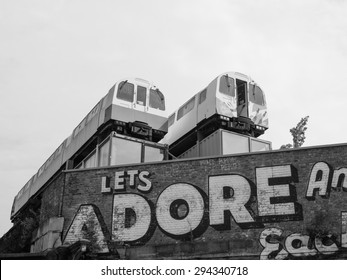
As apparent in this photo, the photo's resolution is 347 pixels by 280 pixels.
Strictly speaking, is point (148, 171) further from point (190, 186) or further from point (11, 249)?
point (11, 249)

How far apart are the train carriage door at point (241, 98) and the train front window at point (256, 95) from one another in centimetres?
26

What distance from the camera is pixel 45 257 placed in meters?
14.8

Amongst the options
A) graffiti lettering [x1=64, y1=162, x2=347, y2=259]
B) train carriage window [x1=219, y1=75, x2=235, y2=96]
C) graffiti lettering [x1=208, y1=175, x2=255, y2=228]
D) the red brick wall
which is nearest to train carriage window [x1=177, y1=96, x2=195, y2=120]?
train carriage window [x1=219, y1=75, x2=235, y2=96]

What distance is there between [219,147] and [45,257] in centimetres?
791

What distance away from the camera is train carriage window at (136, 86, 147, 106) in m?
21.0

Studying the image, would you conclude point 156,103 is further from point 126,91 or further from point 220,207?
point 220,207

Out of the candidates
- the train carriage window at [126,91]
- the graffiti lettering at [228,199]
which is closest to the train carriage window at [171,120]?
the train carriage window at [126,91]

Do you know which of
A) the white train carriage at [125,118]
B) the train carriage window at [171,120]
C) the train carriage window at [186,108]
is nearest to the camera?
the white train carriage at [125,118]

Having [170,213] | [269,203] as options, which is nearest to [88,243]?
[170,213]

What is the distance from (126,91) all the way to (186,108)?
3.77 m

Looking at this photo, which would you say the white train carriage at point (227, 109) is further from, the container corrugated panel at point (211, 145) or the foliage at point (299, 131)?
the foliage at point (299, 131)

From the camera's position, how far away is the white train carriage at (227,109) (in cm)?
2020

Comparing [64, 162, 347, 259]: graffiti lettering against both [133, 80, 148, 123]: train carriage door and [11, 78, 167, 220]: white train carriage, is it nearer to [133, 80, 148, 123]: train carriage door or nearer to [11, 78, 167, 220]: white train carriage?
[11, 78, 167, 220]: white train carriage

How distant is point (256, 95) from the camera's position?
70.2 ft
